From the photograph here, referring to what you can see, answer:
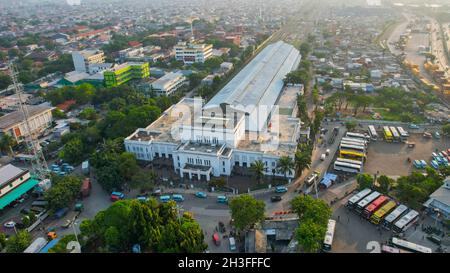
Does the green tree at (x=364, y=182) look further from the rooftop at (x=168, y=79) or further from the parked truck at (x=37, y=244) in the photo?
the rooftop at (x=168, y=79)

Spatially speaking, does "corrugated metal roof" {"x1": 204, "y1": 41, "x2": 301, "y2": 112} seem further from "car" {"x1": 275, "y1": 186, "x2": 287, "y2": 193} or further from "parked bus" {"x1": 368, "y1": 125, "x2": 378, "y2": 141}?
"parked bus" {"x1": 368, "y1": 125, "x2": 378, "y2": 141}

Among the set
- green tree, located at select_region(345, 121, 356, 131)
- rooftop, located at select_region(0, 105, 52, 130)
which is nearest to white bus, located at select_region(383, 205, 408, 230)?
green tree, located at select_region(345, 121, 356, 131)

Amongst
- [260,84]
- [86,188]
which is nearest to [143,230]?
[86,188]

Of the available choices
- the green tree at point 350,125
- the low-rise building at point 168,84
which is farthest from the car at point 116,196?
the low-rise building at point 168,84

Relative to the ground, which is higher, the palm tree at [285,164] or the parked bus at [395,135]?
the palm tree at [285,164]

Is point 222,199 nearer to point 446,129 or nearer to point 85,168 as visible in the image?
point 85,168
